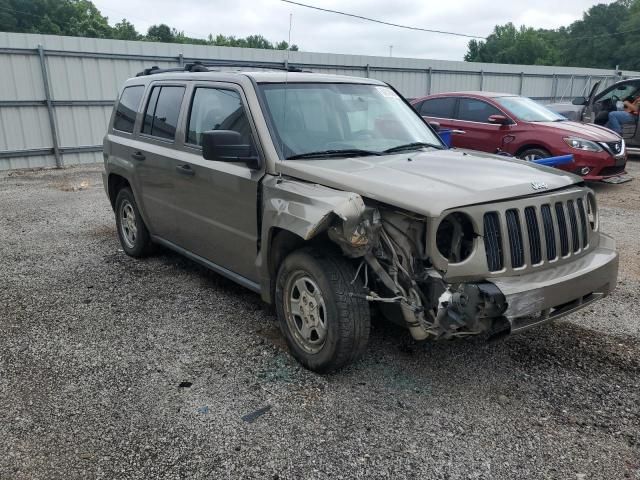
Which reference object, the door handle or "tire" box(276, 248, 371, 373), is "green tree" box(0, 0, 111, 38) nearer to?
the door handle

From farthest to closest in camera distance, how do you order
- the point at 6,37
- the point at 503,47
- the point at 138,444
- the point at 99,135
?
the point at 503,47, the point at 99,135, the point at 6,37, the point at 138,444

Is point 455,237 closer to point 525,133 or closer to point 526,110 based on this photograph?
point 525,133

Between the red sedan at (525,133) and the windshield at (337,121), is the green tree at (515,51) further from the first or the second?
the windshield at (337,121)

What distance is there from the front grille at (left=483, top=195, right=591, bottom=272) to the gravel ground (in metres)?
0.83

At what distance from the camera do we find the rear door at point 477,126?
31.5 feet

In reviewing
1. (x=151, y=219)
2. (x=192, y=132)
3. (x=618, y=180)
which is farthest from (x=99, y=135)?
(x=618, y=180)

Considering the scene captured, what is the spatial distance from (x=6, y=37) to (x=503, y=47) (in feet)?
270

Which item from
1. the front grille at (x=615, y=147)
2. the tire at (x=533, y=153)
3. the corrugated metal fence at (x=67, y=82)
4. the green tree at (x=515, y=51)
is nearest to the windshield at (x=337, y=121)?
the tire at (x=533, y=153)

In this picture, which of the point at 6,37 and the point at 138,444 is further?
the point at 6,37

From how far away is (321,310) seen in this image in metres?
3.44

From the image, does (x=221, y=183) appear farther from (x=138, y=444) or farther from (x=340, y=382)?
(x=138, y=444)

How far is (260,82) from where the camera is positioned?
4.14 meters

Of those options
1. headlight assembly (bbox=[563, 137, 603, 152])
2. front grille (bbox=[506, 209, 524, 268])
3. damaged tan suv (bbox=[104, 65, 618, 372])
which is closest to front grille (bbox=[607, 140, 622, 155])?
headlight assembly (bbox=[563, 137, 603, 152])

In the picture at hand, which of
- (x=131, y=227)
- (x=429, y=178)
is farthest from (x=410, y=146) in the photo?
(x=131, y=227)
